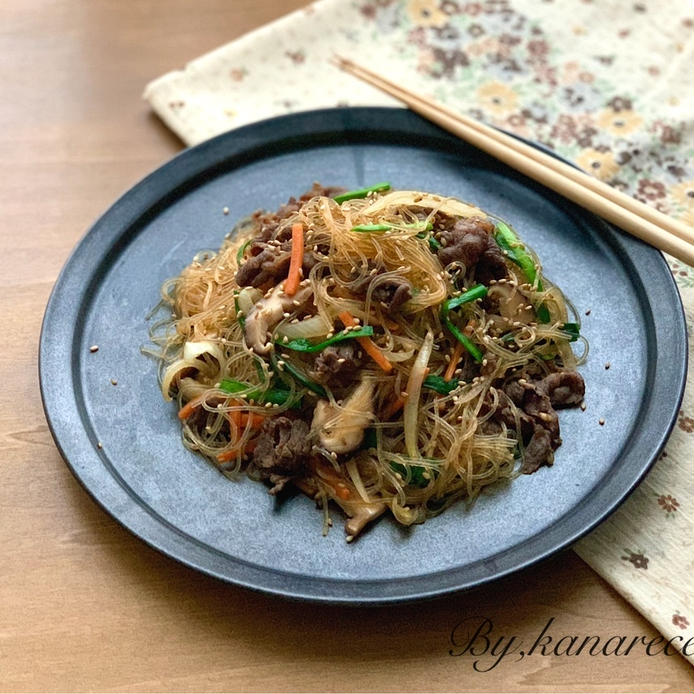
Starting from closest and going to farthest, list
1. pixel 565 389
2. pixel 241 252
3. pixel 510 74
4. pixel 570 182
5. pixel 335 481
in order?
pixel 335 481
pixel 565 389
pixel 241 252
pixel 570 182
pixel 510 74

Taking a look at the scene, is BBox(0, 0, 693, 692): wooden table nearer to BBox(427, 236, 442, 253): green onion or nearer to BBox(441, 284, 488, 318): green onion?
BBox(441, 284, 488, 318): green onion

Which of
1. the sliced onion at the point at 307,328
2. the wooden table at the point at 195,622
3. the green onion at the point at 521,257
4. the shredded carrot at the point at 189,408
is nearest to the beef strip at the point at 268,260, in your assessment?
the sliced onion at the point at 307,328

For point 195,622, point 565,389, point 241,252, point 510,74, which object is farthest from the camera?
point 510,74

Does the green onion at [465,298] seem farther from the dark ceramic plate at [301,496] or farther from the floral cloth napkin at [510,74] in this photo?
the floral cloth napkin at [510,74]

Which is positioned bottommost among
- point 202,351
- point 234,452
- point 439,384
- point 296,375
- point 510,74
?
point 234,452

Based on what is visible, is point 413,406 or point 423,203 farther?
point 423,203

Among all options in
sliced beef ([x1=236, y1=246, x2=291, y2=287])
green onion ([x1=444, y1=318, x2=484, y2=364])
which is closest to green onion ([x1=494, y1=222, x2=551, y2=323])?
green onion ([x1=444, y1=318, x2=484, y2=364])

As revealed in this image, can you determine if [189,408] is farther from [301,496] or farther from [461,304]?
[461,304]

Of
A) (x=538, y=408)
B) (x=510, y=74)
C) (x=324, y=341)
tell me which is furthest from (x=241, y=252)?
(x=510, y=74)

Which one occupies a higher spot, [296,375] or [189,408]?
[296,375]
